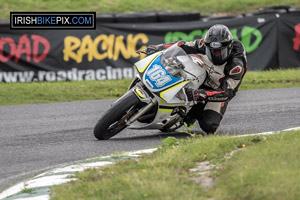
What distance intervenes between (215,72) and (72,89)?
6.31 metres

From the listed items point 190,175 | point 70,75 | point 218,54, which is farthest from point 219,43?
point 70,75

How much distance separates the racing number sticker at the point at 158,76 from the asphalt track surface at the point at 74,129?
0.78 meters

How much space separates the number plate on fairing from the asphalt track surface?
73 cm

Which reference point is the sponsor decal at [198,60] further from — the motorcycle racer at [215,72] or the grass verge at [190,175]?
the grass verge at [190,175]

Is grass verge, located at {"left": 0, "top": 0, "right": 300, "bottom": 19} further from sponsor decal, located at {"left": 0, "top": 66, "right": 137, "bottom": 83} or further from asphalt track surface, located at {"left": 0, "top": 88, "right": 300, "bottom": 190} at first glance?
asphalt track surface, located at {"left": 0, "top": 88, "right": 300, "bottom": 190}

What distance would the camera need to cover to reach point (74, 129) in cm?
883

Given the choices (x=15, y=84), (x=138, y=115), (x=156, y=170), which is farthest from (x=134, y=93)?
(x=15, y=84)

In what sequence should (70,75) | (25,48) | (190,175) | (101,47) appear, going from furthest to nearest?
(101,47)
(70,75)
(25,48)
(190,175)

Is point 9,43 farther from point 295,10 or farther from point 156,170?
point 156,170

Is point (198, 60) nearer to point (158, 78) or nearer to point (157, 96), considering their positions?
point (158, 78)

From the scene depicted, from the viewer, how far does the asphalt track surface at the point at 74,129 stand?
690 centimetres

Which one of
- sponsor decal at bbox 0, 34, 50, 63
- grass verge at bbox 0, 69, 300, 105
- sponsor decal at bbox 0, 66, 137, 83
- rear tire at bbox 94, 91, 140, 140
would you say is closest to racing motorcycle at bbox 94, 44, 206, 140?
rear tire at bbox 94, 91, 140, 140

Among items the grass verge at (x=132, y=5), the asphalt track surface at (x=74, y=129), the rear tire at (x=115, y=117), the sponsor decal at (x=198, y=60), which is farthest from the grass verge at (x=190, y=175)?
the grass verge at (x=132, y=5)

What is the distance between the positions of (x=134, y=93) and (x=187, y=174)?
264cm
